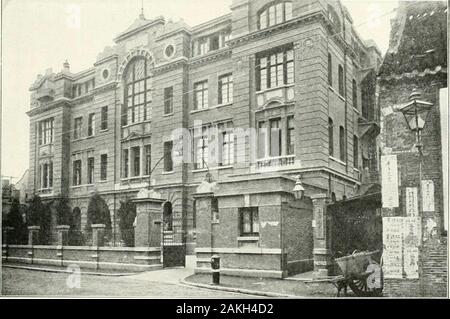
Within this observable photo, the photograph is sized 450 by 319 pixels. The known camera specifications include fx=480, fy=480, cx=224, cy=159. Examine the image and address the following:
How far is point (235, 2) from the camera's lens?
11.0 m

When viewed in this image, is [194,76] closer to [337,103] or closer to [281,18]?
[281,18]

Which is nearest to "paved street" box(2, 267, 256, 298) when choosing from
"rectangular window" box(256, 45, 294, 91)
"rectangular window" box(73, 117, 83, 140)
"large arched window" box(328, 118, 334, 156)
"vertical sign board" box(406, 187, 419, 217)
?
"vertical sign board" box(406, 187, 419, 217)

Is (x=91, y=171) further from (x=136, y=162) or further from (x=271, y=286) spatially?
(x=271, y=286)

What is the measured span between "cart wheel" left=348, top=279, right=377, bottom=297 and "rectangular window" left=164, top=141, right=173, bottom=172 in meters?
5.27

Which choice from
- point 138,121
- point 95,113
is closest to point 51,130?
point 95,113

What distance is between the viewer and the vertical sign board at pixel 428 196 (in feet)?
29.1

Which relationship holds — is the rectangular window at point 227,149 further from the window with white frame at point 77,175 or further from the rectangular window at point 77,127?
the rectangular window at point 77,127

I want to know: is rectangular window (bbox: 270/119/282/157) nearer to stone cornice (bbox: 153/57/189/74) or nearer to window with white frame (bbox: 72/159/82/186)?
stone cornice (bbox: 153/57/189/74)

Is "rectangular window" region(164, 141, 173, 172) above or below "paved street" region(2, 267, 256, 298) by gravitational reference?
above

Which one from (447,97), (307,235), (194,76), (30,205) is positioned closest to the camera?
(447,97)

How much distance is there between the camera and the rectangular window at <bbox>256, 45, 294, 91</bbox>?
11.0m

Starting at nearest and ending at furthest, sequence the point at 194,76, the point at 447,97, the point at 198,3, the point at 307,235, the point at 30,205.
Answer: the point at 447,97, the point at 198,3, the point at 307,235, the point at 30,205, the point at 194,76

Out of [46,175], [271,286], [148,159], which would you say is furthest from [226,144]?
[46,175]

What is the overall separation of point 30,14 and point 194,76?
14.1 feet
